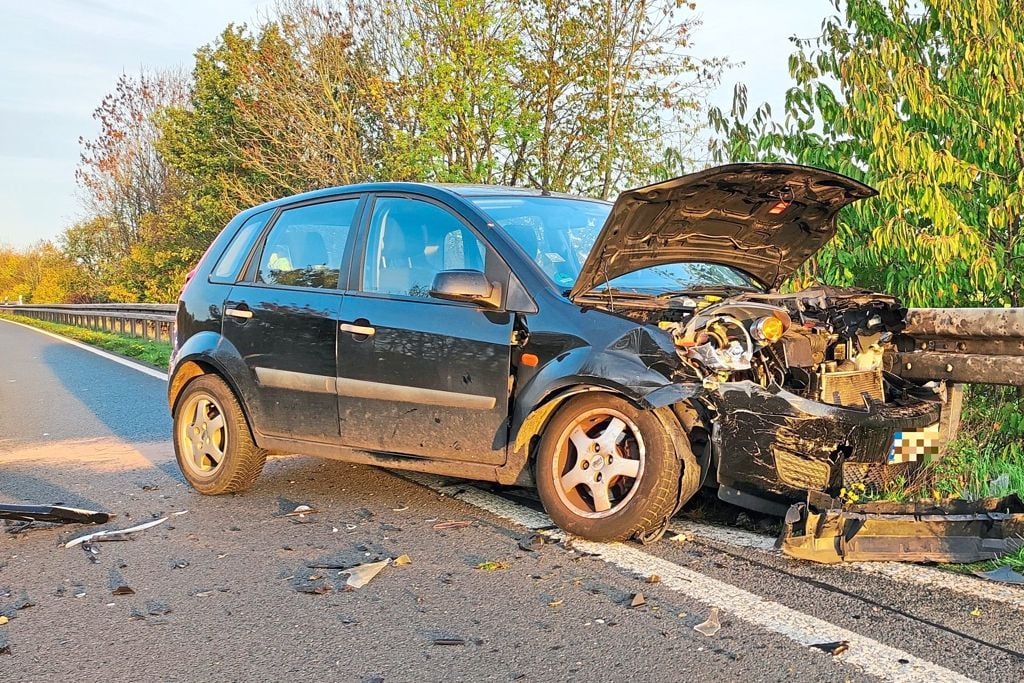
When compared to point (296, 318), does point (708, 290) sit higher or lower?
Result: higher

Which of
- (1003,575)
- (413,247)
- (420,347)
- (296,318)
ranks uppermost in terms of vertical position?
(413,247)

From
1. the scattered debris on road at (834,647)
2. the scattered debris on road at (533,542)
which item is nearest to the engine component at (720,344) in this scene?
the scattered debris on road at (533,542)

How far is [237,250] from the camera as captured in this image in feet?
19.5

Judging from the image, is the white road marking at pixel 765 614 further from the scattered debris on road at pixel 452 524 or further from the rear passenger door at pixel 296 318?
the rear passenger door at pixel 296 318

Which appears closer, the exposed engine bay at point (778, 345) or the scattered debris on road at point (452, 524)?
the exposed engine bay at point (778, 345)

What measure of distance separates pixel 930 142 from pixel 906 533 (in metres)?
3.49

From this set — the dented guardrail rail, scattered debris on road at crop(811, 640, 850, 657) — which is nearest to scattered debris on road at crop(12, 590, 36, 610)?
scattered debris on road at crop(811, 640, 850, 657)

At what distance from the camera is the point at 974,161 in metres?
6.30

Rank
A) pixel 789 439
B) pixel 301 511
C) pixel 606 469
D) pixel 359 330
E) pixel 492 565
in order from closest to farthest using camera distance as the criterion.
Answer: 1. pixel 789 439
2. pixel 492 565
3. pixel 606 469
4. pixel 359 330
5. pixel 301 511

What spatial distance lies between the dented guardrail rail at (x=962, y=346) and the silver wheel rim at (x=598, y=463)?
1.38 meters

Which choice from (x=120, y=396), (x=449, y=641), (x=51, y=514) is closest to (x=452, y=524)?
(x=449, y=641)

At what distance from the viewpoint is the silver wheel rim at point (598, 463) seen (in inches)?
162

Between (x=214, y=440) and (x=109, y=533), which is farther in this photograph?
(x=214, y=440)

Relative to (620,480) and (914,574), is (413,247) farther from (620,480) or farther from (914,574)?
(914,574)
